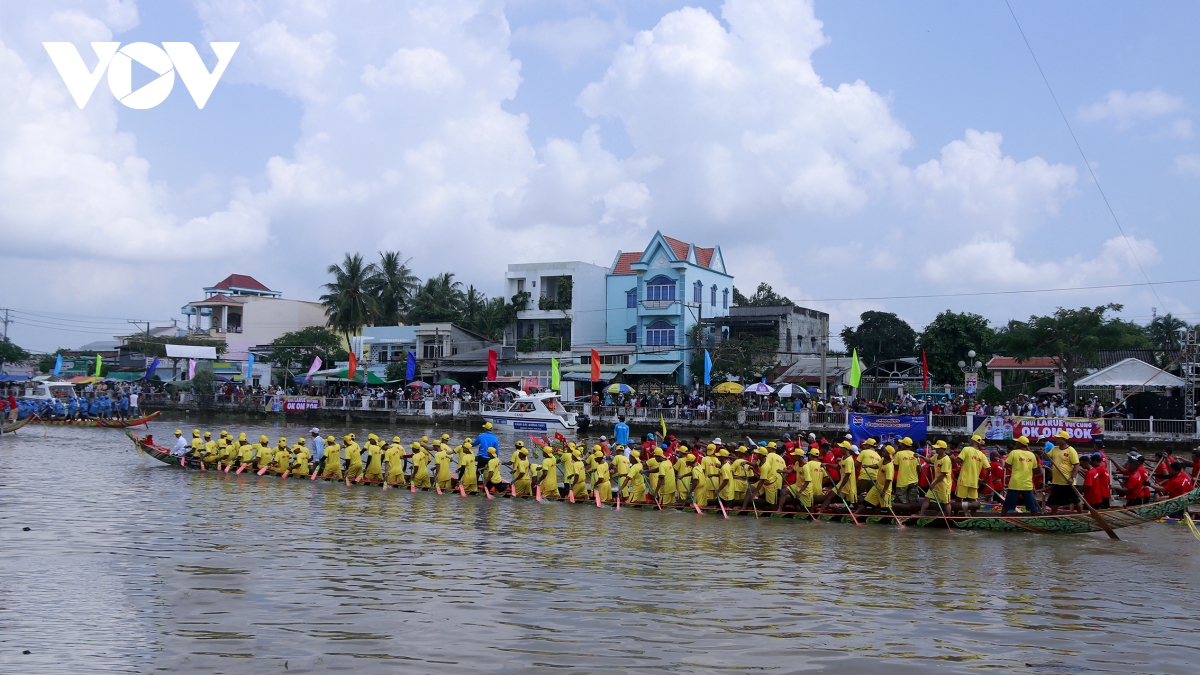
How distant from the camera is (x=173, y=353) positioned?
2340 inches

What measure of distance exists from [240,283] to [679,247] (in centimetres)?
5413

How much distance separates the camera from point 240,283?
290 feet

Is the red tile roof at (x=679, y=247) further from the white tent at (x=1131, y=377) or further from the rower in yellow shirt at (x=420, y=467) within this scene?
the rower in yellow shirt at (x=420, y=467)

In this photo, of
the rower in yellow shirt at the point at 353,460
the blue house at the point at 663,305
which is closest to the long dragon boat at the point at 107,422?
the rower in yellow shirt at the point at 353,460

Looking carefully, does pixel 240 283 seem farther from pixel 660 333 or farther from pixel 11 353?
pixel 660 333

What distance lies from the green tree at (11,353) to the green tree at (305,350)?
28756 millimetres

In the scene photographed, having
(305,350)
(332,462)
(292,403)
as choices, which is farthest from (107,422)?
(305,350)

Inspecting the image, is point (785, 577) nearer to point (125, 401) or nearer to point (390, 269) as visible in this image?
point (125, 401)

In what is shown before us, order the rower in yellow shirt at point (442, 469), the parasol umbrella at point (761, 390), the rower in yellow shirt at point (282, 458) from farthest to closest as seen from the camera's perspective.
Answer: the parasol umbrella at point (761, 390)
the rower in yellow shirt at point (282, 458)
the rower in yellow shirt at point (442, 469)

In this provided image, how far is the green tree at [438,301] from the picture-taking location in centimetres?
6272

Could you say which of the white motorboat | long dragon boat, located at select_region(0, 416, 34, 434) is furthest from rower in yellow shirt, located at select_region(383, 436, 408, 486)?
long dragon boat, located at select_region(0, 416, 34, 434)

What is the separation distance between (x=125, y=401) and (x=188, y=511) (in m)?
29.9

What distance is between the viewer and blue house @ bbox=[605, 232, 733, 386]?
49.2 m

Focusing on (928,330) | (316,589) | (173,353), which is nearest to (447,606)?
(316,589)
